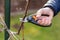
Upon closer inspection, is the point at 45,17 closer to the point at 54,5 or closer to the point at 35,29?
the point at 54,5

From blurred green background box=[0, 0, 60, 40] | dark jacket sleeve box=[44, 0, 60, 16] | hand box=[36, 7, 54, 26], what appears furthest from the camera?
blurred green background box=[0, 0, 60, 40]

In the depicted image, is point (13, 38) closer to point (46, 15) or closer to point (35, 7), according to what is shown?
point (46, 15)

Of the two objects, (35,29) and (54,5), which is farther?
(35,29)

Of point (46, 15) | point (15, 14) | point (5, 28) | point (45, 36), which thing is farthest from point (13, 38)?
point (15, 14)

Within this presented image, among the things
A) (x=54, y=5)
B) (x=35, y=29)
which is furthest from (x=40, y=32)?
(x=54, y=5)

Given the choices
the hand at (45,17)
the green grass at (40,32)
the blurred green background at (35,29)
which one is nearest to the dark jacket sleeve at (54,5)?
the hand at (45,17)

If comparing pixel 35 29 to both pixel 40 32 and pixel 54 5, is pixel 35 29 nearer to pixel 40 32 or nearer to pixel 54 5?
pixel 40 32

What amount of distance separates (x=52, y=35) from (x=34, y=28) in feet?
0.88

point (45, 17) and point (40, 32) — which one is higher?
point (45, 17)

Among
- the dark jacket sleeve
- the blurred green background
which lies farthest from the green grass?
the dark jacket sleeve

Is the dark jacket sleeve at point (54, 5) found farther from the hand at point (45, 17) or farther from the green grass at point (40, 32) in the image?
the green grass at point (40, 32)

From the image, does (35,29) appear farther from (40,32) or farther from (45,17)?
(45,17)

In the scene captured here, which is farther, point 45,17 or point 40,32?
point 40,32

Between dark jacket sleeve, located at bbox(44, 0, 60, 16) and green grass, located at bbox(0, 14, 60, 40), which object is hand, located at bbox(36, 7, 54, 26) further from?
green grass, located at bbox(0, 14, 60, 40)
